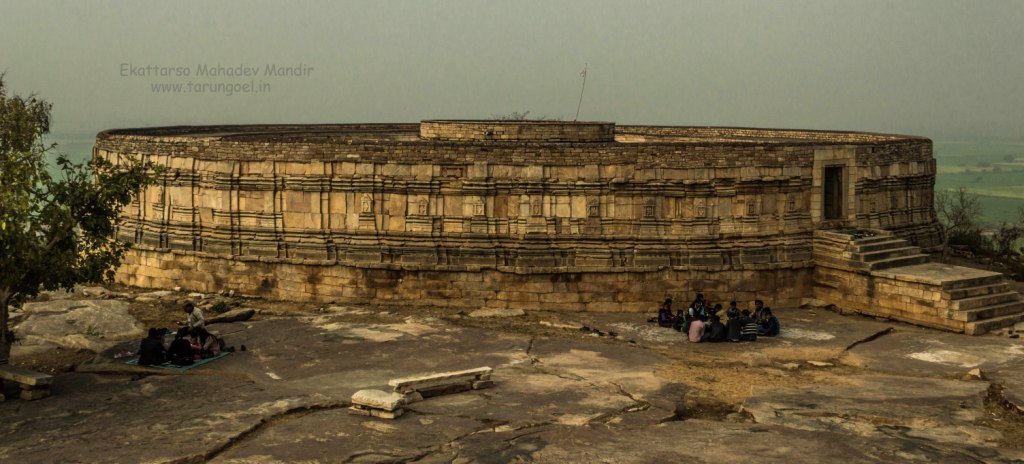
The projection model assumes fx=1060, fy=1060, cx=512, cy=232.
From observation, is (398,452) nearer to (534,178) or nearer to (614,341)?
(614,341)

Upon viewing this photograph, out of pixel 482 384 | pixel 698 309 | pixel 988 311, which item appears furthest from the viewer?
pixel 988 311

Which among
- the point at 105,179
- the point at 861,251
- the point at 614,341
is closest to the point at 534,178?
the point at 614,341

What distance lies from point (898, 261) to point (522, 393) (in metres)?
11.6

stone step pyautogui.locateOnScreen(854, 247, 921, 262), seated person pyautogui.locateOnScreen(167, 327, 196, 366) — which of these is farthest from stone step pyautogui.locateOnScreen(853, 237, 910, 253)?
seated person pyautogui.locateOnScreen(167, 327, 196, 366)

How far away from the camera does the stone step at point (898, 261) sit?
23413 millimetres

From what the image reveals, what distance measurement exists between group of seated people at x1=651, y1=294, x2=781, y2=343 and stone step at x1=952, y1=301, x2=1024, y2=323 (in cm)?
375

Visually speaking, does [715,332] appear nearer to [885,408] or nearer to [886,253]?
[885,408]

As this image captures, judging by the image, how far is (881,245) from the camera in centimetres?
2423

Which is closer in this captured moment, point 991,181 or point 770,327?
point 770,327

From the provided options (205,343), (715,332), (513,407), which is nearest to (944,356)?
(715,332)

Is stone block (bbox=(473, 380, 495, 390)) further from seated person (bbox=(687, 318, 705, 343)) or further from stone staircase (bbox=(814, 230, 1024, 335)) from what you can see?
stone staircase (bbox=(814, 230, 1024, 335))

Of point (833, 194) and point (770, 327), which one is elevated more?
point (833, 194)

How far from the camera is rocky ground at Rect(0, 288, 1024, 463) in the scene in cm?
1362

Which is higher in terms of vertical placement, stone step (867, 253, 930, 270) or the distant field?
the distant field
